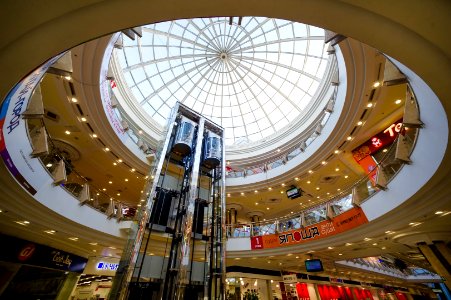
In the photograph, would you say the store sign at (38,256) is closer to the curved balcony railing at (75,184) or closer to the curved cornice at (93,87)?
the curved balcony railing at (75,184)

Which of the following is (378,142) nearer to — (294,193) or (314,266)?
(294,193)

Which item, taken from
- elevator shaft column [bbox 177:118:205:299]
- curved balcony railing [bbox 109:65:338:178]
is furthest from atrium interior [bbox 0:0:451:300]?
curved balcony railing [bbox 109:65:338:178]

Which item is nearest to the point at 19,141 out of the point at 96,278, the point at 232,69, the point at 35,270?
the point at 35,270

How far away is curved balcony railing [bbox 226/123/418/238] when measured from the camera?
8.69 metres

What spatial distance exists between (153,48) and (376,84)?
1838cm

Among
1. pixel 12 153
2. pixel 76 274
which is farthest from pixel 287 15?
pixel 76 274

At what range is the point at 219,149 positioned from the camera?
12719 mm

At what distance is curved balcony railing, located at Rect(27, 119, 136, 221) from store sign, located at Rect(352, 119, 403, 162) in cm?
1629

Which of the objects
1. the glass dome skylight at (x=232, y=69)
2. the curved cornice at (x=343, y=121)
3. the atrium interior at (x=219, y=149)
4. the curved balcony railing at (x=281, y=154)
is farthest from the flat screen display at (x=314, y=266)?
the glass dome skylight at (x=232, y=69)

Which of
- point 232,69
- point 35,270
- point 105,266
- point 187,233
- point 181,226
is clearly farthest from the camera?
point 232,69

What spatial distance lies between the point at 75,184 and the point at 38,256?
18.3ft

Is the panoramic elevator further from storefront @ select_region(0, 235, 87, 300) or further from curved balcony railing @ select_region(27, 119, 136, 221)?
storefront @ select_region(0, 235, 87, 300)

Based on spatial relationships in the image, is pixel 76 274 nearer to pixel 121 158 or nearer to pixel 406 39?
pixel 121 158

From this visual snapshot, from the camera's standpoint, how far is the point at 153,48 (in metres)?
19.9
